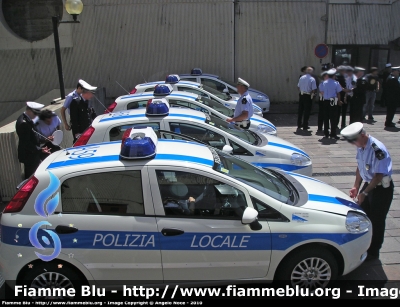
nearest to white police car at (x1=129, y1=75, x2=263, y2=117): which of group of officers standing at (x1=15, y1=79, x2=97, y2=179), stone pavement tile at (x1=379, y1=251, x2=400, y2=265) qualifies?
group of officers standing at (x1=15, y1=79, x2=97, y2=179)

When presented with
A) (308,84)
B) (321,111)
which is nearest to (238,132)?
(321,111)

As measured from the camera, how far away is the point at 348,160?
9.41 meters

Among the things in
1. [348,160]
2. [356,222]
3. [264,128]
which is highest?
[356,222]

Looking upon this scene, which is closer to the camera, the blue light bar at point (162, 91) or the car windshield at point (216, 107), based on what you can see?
the blue light bar at point (162, 91)

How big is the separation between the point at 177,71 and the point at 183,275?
44.3 feet

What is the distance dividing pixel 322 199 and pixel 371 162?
833mm

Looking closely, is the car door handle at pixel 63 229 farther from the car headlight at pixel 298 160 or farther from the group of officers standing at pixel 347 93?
the group of officers standing at pixel 347 93

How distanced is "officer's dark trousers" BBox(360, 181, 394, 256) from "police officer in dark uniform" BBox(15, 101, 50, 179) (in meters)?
4.55

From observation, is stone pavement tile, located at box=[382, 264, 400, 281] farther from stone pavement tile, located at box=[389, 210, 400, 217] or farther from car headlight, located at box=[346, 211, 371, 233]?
stone pavement tile, located at box=[389, 210, 400, 217]

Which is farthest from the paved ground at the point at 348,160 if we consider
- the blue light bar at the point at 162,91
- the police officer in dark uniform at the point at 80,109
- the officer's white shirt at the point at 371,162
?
the police officer in dark uniform at the point at 80,109

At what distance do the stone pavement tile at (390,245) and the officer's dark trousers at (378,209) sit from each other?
294 millimetres

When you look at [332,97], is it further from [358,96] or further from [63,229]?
[63,229]

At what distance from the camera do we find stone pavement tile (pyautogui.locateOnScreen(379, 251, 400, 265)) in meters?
5.16

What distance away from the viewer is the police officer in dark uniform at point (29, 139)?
6.32 meters
